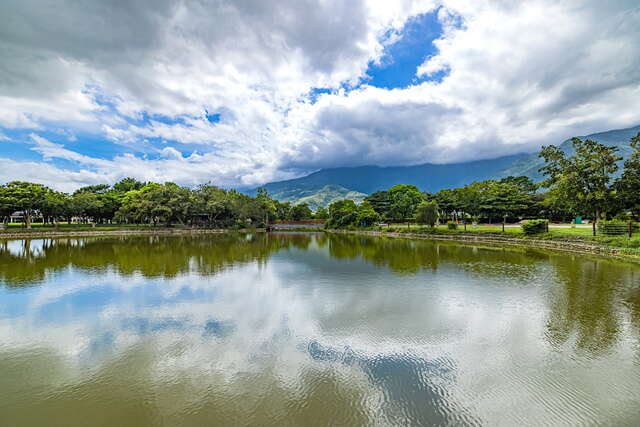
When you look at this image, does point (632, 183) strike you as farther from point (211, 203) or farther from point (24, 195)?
point (24, 195)

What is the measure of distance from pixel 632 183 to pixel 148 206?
60682 mm

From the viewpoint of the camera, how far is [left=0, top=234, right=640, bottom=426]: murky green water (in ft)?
15.5

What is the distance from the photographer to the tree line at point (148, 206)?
44406 mm

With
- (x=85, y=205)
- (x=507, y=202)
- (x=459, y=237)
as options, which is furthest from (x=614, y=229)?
(x=85, y=205)

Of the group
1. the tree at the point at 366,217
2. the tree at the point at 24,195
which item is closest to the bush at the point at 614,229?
the tree at the point at 366,217

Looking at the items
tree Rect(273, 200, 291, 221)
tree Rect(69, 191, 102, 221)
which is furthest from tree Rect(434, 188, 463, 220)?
tree Rect(69, 191, 102, 221)

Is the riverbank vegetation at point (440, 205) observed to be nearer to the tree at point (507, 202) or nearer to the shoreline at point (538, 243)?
the tree at point (507, 202)

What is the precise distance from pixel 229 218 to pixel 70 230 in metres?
26.3

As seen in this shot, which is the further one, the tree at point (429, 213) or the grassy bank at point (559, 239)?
the tree at point (429, 213)

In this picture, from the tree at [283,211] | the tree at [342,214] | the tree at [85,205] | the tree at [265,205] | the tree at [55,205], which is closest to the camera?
the tree at [55,205]

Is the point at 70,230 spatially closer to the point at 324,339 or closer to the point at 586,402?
the point at 324,339

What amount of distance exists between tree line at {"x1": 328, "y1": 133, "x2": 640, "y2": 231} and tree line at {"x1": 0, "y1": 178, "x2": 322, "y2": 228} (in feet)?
62.2

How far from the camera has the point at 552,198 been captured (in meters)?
31.6

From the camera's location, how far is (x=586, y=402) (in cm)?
491
